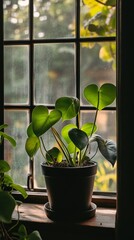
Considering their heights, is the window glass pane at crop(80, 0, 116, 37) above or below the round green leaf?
above

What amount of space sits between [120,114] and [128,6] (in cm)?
37

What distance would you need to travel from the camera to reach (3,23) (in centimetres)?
183

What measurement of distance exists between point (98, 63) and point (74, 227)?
725 mm

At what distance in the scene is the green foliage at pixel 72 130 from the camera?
147 centimetres

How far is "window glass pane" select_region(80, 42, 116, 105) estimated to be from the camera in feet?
5.74

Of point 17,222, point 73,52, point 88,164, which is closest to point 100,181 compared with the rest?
point 88,164

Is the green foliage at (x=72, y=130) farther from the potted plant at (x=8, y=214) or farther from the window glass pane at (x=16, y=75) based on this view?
the window glass pane at (x=16, y=75)

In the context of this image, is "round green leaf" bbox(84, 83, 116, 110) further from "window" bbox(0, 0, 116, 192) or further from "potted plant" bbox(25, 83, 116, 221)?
"window" bbox(0, 0, 116, 192)

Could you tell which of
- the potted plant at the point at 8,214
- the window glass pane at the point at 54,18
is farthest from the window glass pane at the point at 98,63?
the potted plant at the point at 8,214

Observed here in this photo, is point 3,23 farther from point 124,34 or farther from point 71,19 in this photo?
point 124,34

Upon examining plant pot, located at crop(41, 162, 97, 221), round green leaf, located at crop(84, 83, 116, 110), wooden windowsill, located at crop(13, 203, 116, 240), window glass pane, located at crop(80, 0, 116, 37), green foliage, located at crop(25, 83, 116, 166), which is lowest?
wooden windowsill, located at crop(13, 203, 116, 240)

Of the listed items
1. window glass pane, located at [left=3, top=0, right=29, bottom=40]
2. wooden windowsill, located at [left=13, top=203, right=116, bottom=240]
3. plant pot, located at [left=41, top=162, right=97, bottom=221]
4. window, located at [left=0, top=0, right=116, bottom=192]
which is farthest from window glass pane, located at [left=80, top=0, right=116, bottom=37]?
wooden windowsill, located at [left=13, top=203, right=116, bottom=240]

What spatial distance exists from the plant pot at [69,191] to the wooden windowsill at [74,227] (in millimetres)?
29

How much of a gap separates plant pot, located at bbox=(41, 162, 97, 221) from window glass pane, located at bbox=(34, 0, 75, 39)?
0.64m
